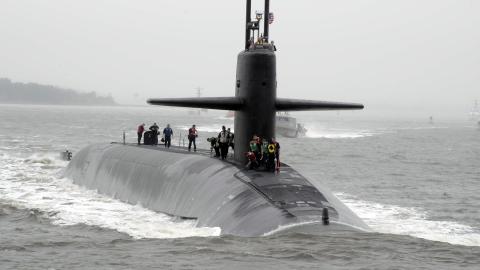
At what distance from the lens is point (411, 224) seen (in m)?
20.3

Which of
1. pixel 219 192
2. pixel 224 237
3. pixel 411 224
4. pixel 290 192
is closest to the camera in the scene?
pixel 224 237

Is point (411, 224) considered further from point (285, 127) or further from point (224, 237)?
point (285, 127)

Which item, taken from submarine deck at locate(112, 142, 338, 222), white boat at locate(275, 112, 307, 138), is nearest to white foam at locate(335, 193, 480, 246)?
submarine deck at locate(112, 142, 338, 222)

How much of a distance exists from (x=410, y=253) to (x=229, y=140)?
9.56 meters

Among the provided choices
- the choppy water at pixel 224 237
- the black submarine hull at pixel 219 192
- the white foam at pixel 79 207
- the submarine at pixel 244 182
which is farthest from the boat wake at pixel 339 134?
the submarine at pixel 244 182

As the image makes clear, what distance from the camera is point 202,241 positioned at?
13.9m

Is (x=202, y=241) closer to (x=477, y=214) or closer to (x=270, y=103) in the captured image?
(x=270, y=103)

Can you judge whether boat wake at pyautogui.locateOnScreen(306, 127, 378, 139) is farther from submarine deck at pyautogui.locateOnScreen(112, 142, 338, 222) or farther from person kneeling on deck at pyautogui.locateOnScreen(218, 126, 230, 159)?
submarine deck at pyautogui.locateOnScreen(112, 142, 338, 222)

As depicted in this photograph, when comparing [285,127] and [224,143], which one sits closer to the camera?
[224,143]

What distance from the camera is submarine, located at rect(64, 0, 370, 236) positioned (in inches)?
570

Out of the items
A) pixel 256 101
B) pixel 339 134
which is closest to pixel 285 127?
pixel 339 134

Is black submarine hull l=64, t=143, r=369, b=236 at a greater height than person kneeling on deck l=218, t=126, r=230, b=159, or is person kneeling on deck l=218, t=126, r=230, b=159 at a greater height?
person kneeling on deck l=218, t=126, r=230, b=159

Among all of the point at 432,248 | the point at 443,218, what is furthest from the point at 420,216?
the point at 432,248

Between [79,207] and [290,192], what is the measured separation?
879 centimetres
